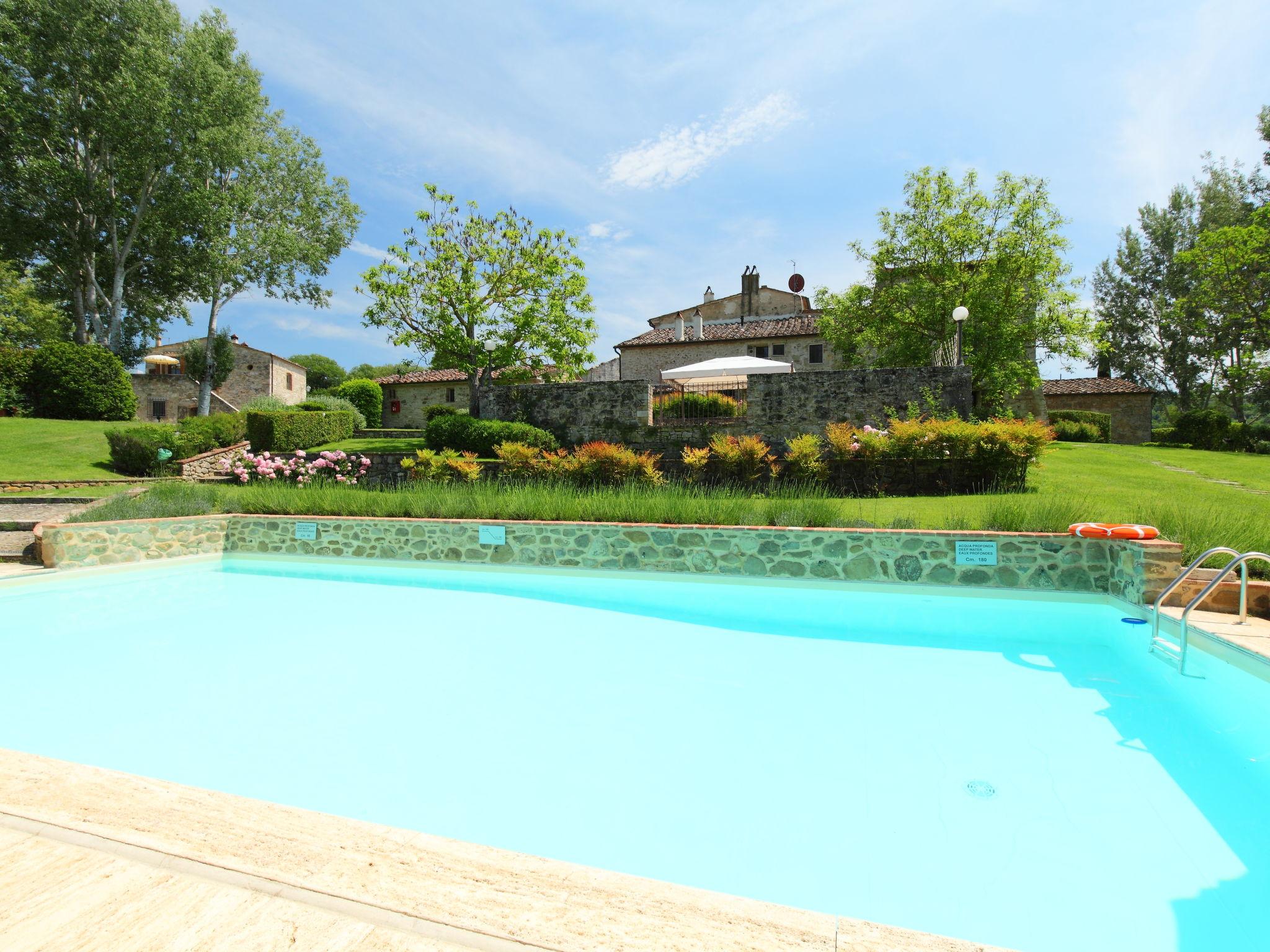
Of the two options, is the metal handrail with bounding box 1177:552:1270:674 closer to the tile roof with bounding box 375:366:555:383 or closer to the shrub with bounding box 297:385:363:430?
the shrub with bounding box 297:385:363:430

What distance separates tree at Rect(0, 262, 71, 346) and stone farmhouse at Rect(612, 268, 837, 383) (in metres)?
27.3

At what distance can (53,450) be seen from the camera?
15.5 metres

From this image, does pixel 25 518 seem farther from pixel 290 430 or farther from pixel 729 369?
pixel 729 369

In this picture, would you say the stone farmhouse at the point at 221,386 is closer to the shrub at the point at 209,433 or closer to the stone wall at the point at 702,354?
the shrub at the point at 209,433

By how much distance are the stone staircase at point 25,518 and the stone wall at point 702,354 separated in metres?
20.9

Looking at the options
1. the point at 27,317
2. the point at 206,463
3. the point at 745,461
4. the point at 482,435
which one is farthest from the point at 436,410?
the point at 745,461

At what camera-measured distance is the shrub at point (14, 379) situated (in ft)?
61.5

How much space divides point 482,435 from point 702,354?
56.4ft

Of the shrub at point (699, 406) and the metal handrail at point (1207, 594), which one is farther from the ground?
the shrub at point (699, 406)

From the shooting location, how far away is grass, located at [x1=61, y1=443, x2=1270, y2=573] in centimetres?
669

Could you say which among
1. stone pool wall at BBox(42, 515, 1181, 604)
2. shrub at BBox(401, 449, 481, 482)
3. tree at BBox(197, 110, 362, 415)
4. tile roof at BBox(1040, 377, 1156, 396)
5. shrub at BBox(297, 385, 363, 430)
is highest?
tree at BBox(197, 110, 362, 415)

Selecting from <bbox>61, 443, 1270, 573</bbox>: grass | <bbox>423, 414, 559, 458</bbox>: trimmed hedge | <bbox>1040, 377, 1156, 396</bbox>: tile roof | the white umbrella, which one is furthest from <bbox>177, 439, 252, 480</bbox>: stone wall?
<bbox>1040, 377, 1156, 396</bbox>: tile roof

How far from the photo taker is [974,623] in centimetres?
588

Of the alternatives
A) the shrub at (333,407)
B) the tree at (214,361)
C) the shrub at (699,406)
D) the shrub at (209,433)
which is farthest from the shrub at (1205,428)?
the tree at (214,361)
